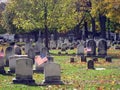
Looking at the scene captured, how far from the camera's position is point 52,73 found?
15.8m

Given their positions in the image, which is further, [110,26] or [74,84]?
[110,26]

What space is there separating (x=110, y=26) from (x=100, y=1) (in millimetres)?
22124

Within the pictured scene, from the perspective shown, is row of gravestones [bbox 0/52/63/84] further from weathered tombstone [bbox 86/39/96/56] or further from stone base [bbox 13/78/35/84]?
weathered tombstone [bbox 86/39/96/56]

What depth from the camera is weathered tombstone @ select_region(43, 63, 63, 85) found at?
15711 millimetres

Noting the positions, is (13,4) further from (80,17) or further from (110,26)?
(110,26)

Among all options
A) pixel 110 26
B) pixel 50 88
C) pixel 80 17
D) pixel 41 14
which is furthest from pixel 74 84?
pixel 110 26

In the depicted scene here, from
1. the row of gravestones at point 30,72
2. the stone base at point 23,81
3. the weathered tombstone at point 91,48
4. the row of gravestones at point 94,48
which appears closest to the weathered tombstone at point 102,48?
the row of gravestones at point 94,48

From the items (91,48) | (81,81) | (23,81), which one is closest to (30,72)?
(23,81)

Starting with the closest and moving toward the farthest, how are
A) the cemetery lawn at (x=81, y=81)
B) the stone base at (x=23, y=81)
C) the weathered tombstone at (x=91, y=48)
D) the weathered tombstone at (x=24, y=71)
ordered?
the cemetery lawn at (x=81, y=81), the stone base at (x=23, y=81), the weathered tombstone at (x=24, y=71), the weathered tombstone at (x=91, y=48)

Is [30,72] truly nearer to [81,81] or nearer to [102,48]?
[81,81]

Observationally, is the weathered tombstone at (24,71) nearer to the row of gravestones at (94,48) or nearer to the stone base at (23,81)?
the stone base at (23,81)

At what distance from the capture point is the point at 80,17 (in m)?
55.3

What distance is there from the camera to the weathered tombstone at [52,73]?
1571 cm

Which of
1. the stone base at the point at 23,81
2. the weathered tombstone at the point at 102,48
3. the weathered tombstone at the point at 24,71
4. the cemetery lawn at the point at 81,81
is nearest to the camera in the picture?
the cemetery lawn at the point at 81,81
